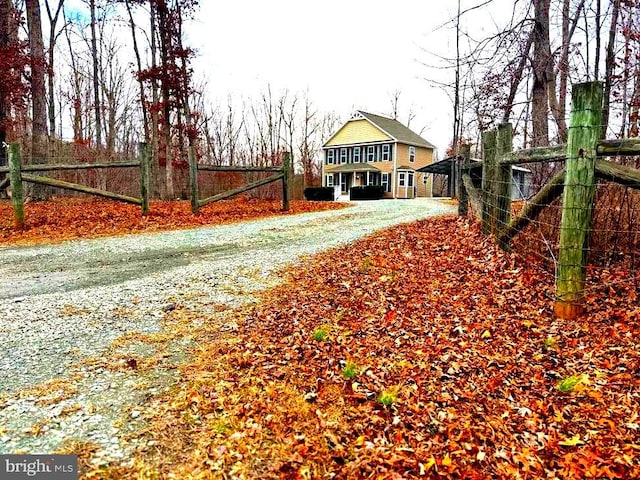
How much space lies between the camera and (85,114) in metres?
24.7

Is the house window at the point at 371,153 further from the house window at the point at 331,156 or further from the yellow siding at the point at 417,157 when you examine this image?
the house window at the point at 331,156

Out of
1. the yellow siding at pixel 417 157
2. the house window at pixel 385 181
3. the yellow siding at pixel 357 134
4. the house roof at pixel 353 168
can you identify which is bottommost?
the house window at pixel 385 181

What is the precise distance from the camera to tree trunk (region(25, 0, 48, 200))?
12.7 metres

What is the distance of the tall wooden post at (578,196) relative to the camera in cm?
335

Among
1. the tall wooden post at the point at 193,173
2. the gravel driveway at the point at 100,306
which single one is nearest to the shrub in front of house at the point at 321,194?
the tall wooden post at the point at 193,173

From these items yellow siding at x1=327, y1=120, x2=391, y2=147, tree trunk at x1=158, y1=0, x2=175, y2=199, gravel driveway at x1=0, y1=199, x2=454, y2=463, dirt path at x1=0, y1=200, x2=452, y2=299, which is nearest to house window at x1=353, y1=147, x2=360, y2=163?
yellow siding at x1=327, y1=120, x2=391, y2=147

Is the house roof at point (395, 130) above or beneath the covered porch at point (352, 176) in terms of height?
above

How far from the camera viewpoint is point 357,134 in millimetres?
32781

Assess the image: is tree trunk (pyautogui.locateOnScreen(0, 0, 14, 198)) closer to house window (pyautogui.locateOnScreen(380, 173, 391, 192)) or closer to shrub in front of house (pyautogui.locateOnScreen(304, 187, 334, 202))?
shrub in front of house (pyautogui.locateOnScreen(304, 187, 334, 202))

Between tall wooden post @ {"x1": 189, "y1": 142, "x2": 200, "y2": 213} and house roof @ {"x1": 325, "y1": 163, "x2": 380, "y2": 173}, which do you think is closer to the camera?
tall wooden post @ {"x1": 189, "y1": 142, "x2": 200, "y2": 213}

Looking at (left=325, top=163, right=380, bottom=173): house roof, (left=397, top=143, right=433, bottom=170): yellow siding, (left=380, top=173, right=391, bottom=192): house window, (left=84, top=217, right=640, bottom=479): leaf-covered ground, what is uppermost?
(left=397, top=143, right=433, bottom=170): yellow siding

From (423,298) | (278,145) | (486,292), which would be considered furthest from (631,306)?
(278,145)

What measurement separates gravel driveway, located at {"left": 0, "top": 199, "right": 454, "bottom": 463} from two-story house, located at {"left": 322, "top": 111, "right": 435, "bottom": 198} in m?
23.5

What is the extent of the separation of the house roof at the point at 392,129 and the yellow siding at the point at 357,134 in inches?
10.2
